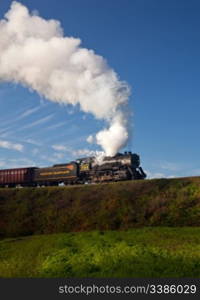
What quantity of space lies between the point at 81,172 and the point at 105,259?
33610mm

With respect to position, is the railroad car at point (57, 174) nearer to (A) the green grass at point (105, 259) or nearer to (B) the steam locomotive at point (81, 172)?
(B) the steam locomotive at point (81, 172)

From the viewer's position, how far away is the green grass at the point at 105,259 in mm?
12891

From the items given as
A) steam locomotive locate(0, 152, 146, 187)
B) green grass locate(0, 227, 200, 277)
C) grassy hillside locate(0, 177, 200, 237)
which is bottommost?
green grass locate(0, 227, 200, 277)

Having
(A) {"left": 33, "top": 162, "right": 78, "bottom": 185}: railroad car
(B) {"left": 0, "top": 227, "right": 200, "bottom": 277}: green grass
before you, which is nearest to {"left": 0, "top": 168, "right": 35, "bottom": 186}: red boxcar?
(A) {"left": 33, "top": 162, "right": 78, "bottom": 185}: railroad car

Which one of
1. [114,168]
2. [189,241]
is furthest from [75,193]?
[189,241]

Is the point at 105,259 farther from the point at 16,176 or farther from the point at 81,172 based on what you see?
the point at 16,176

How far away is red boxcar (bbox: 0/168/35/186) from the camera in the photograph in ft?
176

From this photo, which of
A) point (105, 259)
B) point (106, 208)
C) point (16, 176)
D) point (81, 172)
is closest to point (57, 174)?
point (81, 172)

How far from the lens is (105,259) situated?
14.6 meters

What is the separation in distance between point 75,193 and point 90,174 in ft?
29.4

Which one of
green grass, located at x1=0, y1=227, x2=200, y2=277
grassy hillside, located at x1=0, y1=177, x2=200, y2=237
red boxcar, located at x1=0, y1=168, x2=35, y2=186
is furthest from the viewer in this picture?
red boxcar, located at x1=0, y1=168, x2=35, y2=186

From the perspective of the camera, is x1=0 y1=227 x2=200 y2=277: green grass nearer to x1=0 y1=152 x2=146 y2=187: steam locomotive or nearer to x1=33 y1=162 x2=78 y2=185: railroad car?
x1=0 y1=152 x2=146 y2=187: steam locomotive

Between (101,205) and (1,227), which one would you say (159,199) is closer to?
(101,205)

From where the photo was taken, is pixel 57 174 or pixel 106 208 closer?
pixel 106 208
